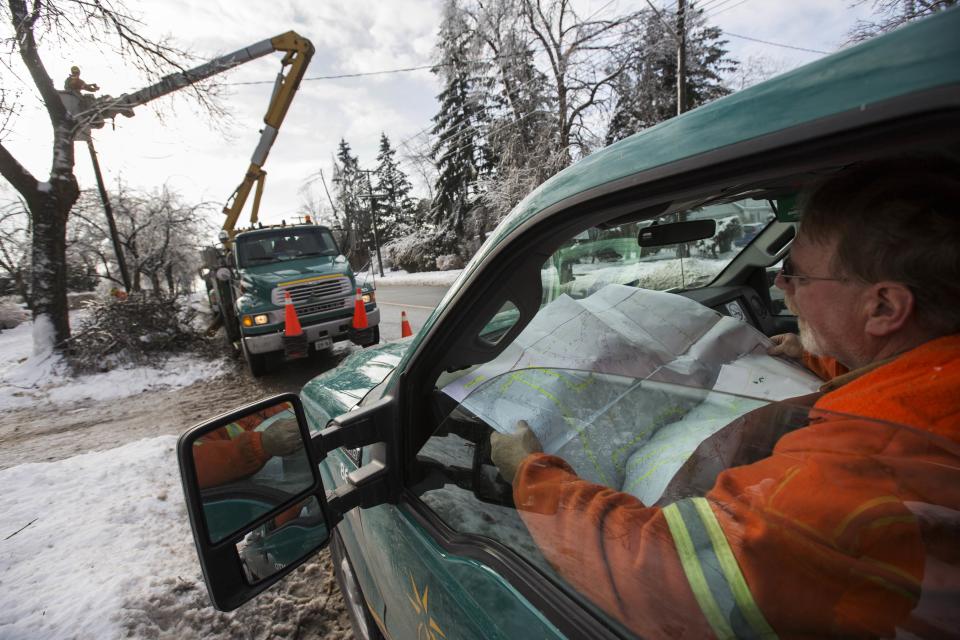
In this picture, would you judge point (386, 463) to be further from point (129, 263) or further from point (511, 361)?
point (129, 263)

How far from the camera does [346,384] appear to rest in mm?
1991

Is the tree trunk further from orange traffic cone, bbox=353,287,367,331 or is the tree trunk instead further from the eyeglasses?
the eyeglasses

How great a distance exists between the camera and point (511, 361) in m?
1.29

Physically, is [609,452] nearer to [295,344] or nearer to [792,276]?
[792,276]

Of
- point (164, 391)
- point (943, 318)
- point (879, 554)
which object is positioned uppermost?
point (943, 318)

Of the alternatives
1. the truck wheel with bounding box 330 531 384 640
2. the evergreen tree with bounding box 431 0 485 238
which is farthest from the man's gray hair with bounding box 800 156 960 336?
the evergreen tree with bounding box 431 0 485 238

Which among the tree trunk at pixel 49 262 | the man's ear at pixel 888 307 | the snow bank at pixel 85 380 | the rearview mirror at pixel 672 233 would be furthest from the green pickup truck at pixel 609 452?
the tree trunk at pixel 49 262

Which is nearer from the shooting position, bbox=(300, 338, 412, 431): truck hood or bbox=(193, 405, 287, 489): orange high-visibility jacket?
bbox=(193, 405, 287, 489): orange high-visibility jacket

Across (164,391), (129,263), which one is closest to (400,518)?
(164,391)

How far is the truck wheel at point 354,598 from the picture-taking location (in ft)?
5.37

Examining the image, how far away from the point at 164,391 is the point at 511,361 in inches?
303

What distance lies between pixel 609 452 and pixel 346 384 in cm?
135

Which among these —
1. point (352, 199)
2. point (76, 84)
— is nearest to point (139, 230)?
point (76, 84)

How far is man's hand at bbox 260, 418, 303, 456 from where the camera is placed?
3.50 ft
